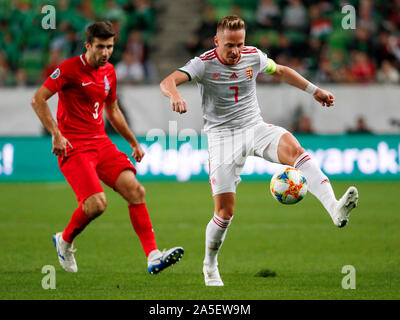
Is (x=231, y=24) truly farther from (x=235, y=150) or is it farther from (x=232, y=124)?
(x=235, y=150)

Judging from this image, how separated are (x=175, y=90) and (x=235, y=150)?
94cm

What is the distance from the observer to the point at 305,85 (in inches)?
285

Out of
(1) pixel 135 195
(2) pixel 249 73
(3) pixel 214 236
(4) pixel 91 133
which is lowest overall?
(3) pixel 214 236

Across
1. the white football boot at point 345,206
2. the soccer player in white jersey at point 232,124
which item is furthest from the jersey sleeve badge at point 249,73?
the white football boot at point 345,206

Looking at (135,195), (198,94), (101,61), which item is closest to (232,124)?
(135,195)

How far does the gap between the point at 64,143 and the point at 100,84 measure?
0.81 metres

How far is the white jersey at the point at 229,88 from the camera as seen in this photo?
23.2ft

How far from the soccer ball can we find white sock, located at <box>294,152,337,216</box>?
7cm

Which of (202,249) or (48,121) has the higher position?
(48,121)

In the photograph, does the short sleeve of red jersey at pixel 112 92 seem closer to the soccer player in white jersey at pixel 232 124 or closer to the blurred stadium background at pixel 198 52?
the soccer player in white jersey at pixel 232 124

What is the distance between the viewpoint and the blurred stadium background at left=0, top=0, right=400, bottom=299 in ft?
53.9

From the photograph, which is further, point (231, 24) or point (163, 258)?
point (231, 24)

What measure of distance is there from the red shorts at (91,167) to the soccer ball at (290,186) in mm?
1479
